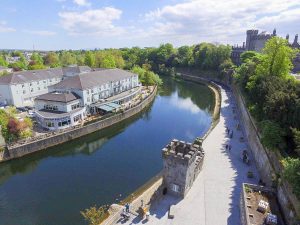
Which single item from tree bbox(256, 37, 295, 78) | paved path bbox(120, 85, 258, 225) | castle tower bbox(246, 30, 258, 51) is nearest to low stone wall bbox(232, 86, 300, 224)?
paved path bbox(120, 85, 258, 225)

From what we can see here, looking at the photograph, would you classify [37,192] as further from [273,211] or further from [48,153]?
[273,211]

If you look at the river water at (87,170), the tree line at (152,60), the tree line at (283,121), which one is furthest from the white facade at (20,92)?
the tree line at (283,121)

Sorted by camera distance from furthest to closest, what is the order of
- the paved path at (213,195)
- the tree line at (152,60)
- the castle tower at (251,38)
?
the castle tower at (251,38) → the tree line at (152,60) → the paved path at (213,195)

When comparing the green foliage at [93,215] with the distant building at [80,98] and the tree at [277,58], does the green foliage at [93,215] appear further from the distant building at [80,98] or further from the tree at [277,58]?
the tree at [277,58]

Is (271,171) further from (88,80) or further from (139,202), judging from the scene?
(88,80)

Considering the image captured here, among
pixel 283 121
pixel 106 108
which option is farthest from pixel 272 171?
pixel 106 108
